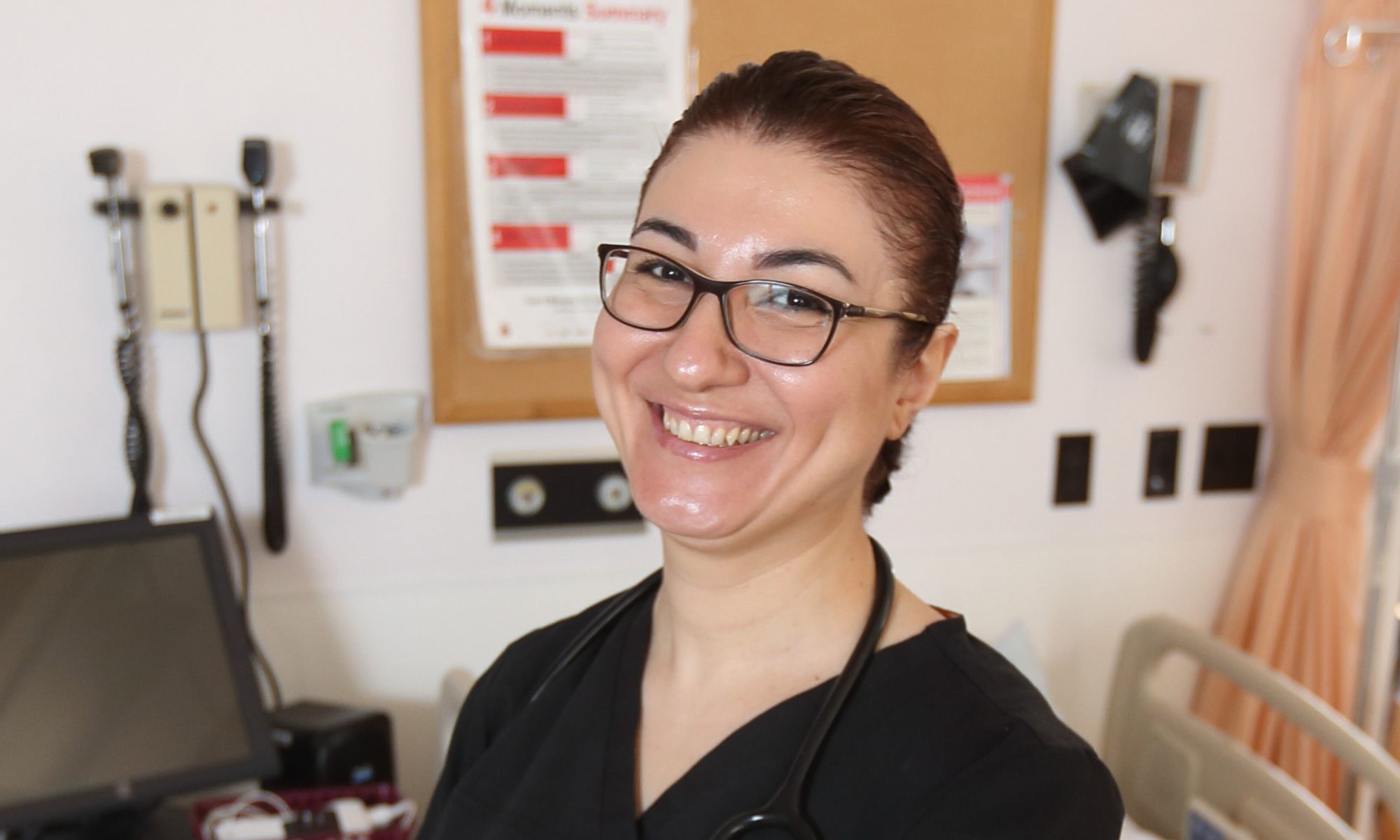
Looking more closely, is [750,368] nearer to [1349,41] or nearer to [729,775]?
[729,775]

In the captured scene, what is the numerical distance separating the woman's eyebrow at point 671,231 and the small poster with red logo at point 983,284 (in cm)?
115

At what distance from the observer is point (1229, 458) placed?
7.27ft

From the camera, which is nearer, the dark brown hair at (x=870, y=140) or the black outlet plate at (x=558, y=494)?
the dark brown hair at (x=870, y=140)

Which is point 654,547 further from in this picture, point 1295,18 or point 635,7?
point 1295,18

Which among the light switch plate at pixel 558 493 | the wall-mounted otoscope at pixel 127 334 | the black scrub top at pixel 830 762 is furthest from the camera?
the light switch plate at pixel 558 493

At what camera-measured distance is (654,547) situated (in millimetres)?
1954

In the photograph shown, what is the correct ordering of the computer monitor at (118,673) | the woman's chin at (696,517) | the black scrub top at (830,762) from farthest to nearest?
1. the computer monitor at (118,673)
2. the woman's chin at (696,517)
3. the black scrub top at (830,762)

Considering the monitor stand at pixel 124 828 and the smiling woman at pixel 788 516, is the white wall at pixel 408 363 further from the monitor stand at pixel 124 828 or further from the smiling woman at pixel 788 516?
the smiling woman at pixel 788 516

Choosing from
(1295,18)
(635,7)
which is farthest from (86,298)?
(1295,18)

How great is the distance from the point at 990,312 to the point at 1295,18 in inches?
32.3

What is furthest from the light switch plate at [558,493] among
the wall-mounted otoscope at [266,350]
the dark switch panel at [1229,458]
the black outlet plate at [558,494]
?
the dark switch panel at [1229,458]

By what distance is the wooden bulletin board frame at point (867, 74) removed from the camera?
1741mm

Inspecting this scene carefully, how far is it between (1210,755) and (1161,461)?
583 mm

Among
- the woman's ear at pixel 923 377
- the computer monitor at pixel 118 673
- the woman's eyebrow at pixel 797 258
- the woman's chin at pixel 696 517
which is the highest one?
the woman's eyebrow at pixel 797 258
